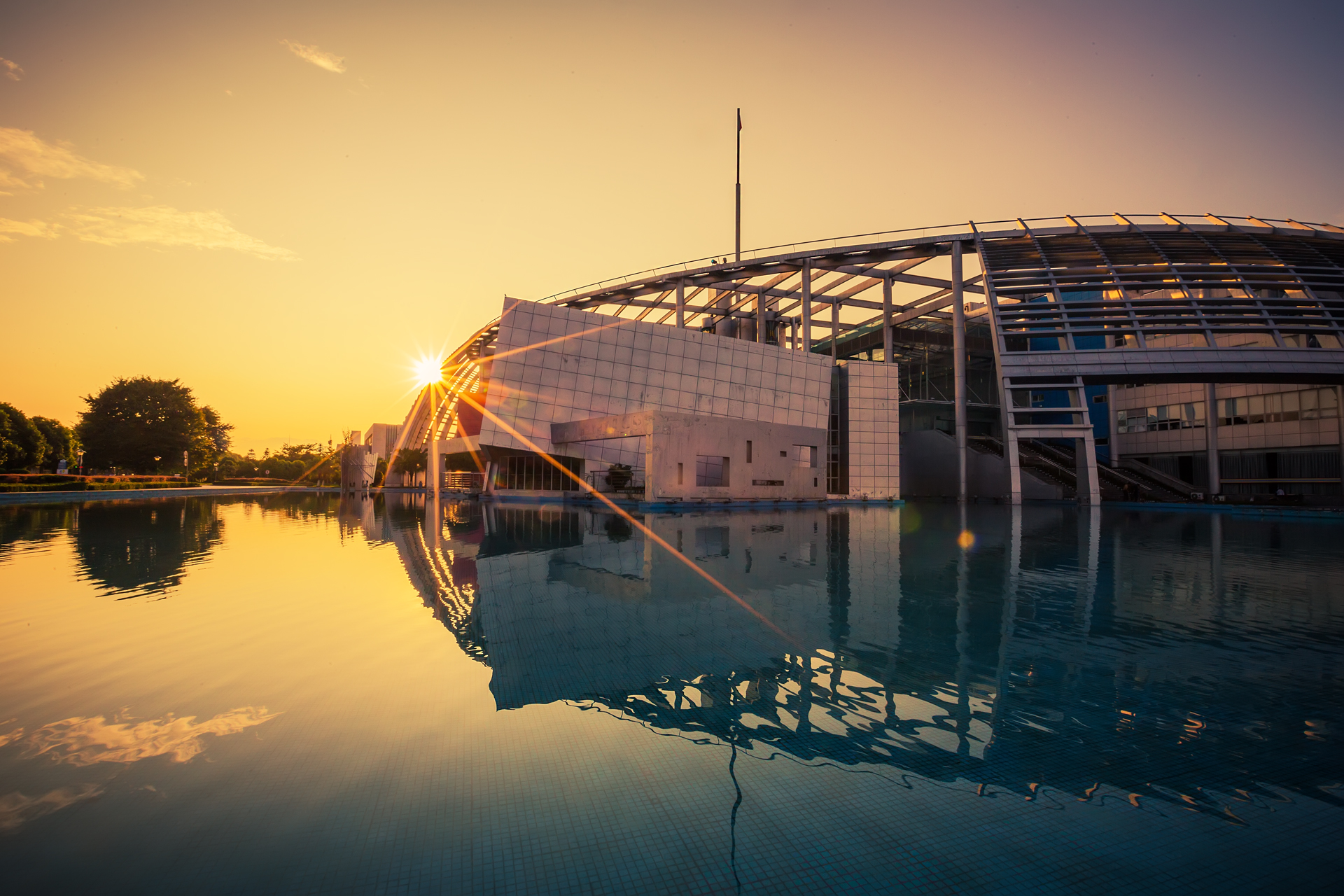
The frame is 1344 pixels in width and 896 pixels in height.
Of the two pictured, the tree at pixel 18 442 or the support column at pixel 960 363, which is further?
the tree at pixel 18 442

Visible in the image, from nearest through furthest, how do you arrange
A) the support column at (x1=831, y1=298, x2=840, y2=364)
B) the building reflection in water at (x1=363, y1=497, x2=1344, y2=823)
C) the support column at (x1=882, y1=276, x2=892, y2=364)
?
the building reflection in water at (x1=363, y1=497, x2=1344, y2=823), the support column at (x1=882, y1=276, x2=892, y2=364), the support column at (x1=831, y1=298, x2=840, y2=364)

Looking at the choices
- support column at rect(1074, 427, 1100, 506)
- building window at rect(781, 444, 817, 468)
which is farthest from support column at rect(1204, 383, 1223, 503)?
building window at rect(781, 444, 817, 468)

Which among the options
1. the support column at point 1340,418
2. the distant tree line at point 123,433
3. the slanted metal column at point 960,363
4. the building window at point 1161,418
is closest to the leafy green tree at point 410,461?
the distant tree line at point 123,433

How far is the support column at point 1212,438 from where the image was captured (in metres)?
45.1

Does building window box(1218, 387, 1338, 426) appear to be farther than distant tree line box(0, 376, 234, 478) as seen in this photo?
No

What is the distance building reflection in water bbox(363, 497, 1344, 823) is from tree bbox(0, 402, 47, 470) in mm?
60638

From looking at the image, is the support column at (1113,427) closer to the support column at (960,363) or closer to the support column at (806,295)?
the support column at (960,363)

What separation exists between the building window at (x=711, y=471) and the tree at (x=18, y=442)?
55260mm

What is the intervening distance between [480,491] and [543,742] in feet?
166

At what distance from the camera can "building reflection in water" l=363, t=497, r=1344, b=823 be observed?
4.14m

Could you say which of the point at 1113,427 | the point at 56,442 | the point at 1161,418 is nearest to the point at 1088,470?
the point at 1161,418

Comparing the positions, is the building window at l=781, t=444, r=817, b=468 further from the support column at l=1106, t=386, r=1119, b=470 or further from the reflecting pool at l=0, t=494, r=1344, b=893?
the reflecting pool at l=0, t=494, r=1344, b=893

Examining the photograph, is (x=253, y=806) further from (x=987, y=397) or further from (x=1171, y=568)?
(x=987, y=397)

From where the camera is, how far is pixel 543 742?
14.3 ft
